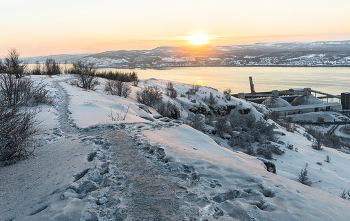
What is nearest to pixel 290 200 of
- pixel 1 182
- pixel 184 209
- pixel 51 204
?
pixel 184 209

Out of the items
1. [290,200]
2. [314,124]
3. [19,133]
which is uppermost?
[19,133]

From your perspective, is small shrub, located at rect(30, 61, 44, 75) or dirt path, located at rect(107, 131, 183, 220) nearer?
dirt path, located at rect(107, 131, 183, 220)

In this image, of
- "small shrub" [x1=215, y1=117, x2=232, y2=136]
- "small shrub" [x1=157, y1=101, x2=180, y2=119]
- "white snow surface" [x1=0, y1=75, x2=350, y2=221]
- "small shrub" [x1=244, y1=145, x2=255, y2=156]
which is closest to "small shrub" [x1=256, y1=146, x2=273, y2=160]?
"small shrub" [x1=244, y1=145, x2=255, y2=156]

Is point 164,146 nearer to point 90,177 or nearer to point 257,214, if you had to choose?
point 90,177

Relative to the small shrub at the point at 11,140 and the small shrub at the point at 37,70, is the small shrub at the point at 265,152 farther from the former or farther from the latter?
the small shrub at the point at 37,70

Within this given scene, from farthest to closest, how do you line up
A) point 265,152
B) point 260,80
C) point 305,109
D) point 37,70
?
point 260,80 < point 305,109 < point 37,70 < point 265,152

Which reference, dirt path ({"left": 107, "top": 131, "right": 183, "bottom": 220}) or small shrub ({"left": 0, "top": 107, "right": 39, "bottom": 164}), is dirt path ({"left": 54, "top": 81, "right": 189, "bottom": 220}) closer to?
dirt path ({"left": 107, "top": 131, "right": 183, "bottom": 220})

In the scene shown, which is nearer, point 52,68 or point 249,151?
point 249,151

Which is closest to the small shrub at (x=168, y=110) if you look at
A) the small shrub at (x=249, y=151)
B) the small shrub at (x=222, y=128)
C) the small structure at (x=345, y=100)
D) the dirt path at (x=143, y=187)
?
the small shrub at (x=222, y=128)

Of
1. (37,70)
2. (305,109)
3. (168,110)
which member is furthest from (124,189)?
(305,109)

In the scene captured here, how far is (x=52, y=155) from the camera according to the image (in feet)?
12.3

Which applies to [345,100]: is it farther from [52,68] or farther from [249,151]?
[52,68]

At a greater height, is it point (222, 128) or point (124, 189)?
point (124, 189)

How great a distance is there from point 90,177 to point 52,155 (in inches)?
51.5
